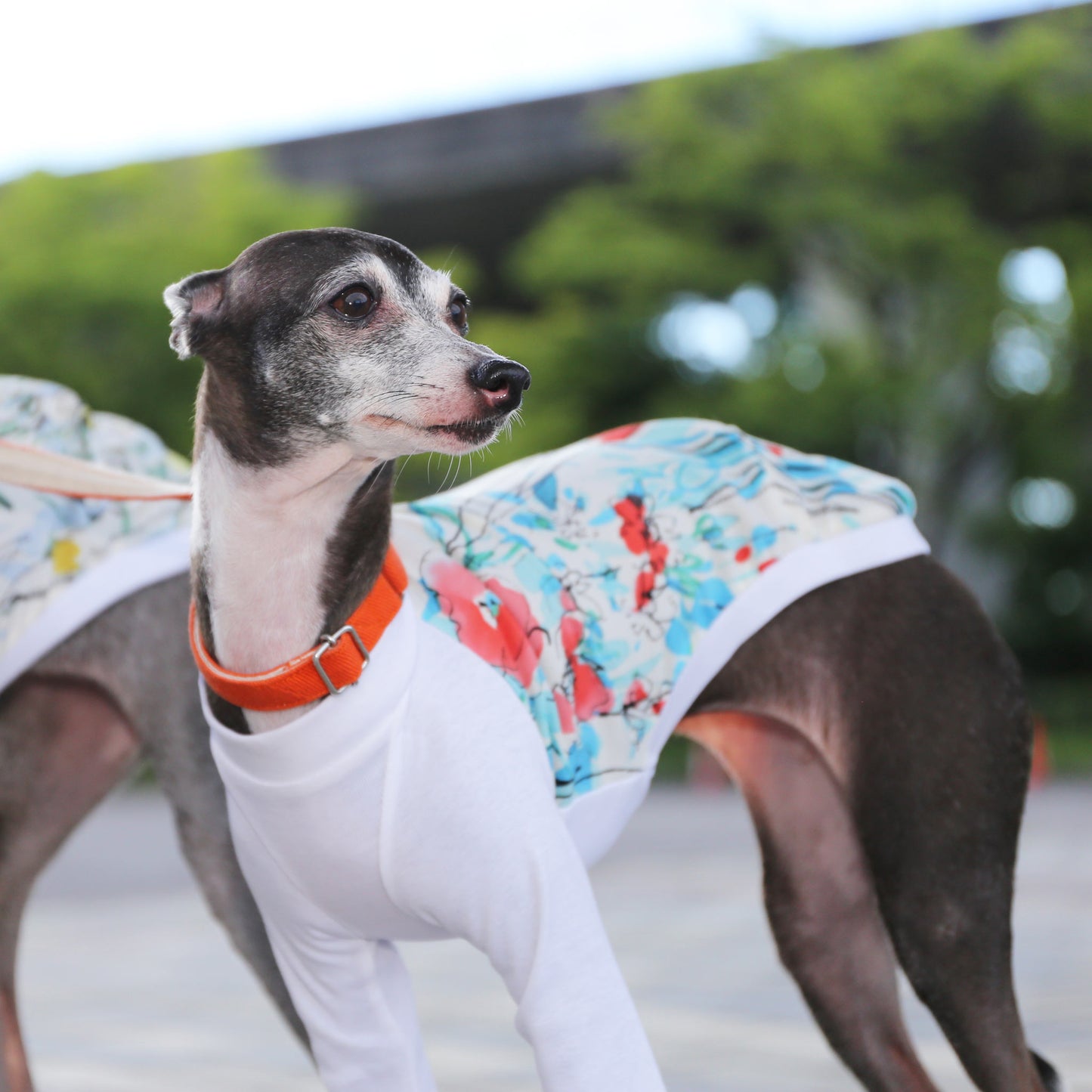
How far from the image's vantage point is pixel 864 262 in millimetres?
15383

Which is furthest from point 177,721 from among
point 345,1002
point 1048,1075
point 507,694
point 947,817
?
point 1048,1075

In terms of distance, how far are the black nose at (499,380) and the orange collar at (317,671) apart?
32 cm

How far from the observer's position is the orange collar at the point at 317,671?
77.6 inches

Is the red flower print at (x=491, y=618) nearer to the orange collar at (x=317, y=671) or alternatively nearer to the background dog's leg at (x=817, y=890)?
the orange collar at (x=317, y=671)

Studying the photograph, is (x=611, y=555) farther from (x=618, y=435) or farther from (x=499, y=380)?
(x=499, y=380)

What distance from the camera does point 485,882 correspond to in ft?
6.33

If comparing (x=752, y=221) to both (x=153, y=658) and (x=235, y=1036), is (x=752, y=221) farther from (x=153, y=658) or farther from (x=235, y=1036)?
(x=153, y=658)

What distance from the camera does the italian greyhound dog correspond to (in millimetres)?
1979

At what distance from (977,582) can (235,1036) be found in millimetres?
14770

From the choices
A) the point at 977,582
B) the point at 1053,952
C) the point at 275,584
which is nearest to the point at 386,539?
the point at 275,584

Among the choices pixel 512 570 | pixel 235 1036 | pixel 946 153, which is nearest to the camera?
pixel 512 570

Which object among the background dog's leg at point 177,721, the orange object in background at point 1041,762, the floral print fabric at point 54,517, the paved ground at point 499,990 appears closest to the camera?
the background dog's leg at point 177,721

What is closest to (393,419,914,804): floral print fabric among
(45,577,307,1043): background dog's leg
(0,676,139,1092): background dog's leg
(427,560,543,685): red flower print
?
(427,560,543,685): red flower print

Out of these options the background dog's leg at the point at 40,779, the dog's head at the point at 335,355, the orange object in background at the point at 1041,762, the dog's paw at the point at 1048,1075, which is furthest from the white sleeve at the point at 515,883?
the orange object in background at the point at 1041,762
